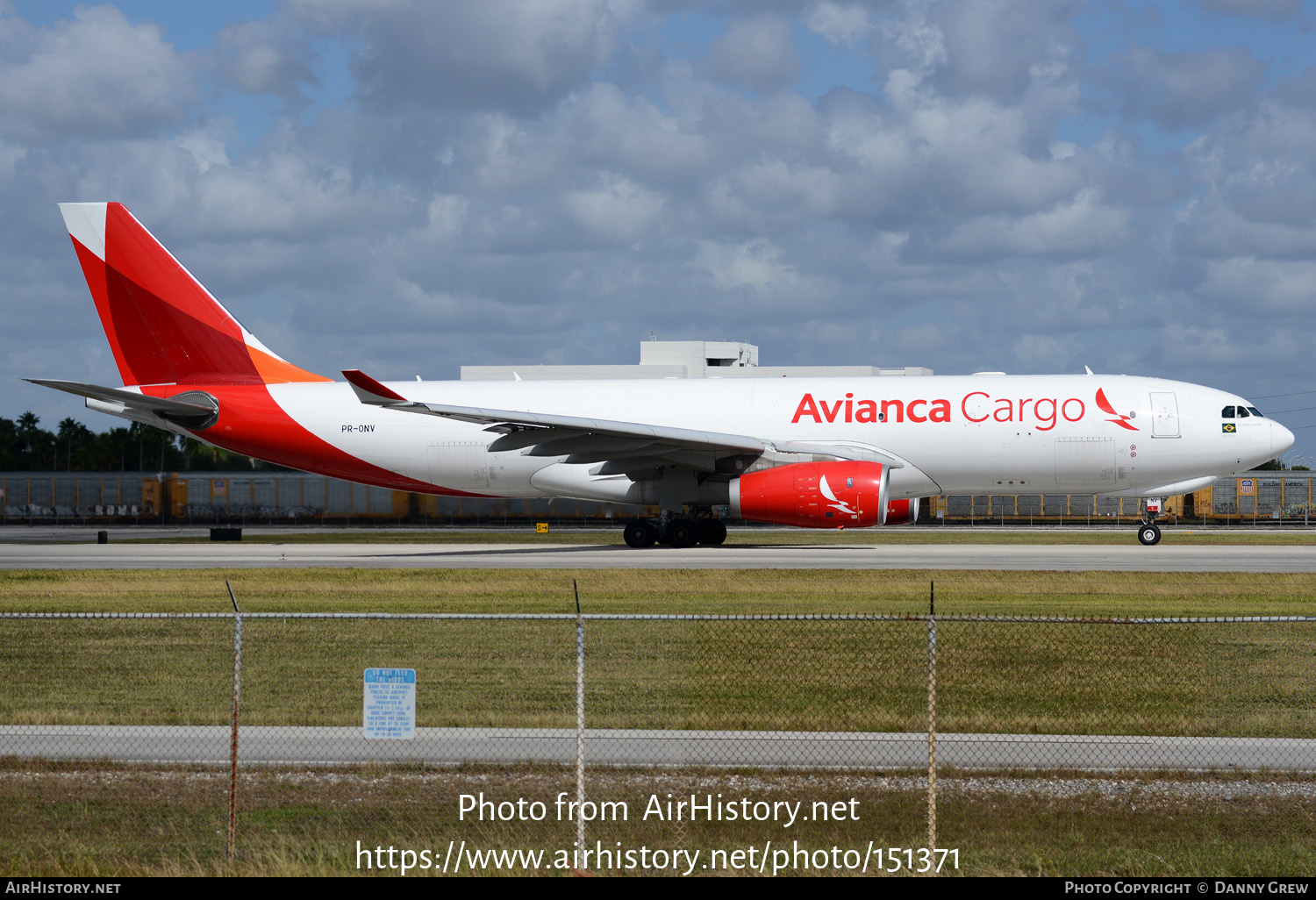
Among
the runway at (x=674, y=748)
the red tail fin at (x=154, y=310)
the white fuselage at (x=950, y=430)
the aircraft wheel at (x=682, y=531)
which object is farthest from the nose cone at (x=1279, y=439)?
the red tail fin at (x=154, y=310)

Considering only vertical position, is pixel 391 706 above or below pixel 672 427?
below

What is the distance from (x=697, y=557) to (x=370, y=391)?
8879mm

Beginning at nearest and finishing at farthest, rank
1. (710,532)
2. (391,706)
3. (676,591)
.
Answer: (391,706) < (676,591) < (710,532)

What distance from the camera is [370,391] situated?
1139 inches

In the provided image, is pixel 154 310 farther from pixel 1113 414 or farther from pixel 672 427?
pixel 1113 414

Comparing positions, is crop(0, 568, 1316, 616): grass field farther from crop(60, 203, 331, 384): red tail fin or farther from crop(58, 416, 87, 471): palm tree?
A: crop(58, 416, 87, 471): palm tree

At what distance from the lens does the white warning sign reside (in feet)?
26.7

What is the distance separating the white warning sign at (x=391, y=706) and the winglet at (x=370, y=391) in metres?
19.7

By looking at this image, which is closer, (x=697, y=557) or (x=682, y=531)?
(x=697, y=557)

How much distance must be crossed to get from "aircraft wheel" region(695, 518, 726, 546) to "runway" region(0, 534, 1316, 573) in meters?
0.56

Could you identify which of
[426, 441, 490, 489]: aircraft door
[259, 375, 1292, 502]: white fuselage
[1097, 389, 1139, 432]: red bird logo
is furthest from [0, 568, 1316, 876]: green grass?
[426, 441, 490, 489]: aircraft door

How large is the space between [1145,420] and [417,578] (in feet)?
63.6

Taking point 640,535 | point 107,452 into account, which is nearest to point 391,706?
point 640,535
